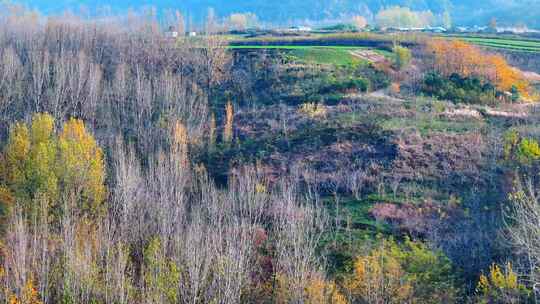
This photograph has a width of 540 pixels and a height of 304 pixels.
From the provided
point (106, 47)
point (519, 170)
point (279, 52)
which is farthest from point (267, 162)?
point (106, 47)

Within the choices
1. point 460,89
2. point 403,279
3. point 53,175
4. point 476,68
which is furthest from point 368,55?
point 403,279

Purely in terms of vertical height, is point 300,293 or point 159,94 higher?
point 159,94

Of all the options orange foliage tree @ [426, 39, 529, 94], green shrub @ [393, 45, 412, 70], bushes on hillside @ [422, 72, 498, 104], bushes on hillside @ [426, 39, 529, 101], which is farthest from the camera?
green shrub @ [393, 45, 412, 70]

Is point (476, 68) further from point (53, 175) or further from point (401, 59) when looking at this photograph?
point (53, 175)

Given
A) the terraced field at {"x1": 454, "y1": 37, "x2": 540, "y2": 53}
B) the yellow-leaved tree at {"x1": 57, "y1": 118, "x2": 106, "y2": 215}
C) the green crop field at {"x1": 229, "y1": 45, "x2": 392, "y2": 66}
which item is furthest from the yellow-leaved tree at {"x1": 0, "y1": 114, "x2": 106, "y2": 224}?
the terraced field at {"x1": 454, "y1": 37, "x2": 540, "y2": 53}

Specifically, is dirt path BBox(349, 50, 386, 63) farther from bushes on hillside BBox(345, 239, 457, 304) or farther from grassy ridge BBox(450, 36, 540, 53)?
bushes on hillside BBox(345, 239, 457, 304)

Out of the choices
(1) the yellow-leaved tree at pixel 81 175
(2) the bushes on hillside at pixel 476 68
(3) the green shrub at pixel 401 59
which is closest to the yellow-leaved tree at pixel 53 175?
(1) the yellow-leaved tree at pixel 81 175

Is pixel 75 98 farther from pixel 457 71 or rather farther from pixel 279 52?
pixel 457 71
